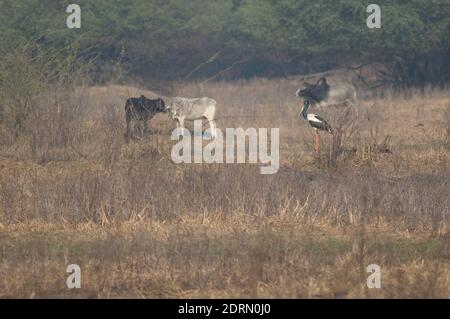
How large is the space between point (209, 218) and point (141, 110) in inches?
279

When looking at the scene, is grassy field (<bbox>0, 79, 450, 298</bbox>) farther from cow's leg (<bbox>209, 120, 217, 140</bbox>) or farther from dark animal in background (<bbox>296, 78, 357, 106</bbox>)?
dark animal in background (<bbox>296, 78, 357, 106</bbox>)

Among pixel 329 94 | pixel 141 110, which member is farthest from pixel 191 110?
pixel 329 94

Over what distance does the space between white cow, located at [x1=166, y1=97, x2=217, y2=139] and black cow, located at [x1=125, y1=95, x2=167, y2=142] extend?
227 millimetres

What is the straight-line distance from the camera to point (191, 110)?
1680 cm

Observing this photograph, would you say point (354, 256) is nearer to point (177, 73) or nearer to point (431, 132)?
point (431, 132)

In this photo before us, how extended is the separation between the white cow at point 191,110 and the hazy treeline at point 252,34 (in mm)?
7859

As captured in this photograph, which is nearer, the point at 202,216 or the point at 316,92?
the point at 202,216

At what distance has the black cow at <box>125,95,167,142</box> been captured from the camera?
49.5ft

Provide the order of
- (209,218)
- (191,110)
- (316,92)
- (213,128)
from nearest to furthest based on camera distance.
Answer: (209,218), (213,128), (191,110), (316,92)

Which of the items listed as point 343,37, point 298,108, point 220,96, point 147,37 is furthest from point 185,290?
point 147,37

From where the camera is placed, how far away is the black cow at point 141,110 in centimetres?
1509

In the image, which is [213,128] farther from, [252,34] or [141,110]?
[252,34]

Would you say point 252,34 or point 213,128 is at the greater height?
point 252,34

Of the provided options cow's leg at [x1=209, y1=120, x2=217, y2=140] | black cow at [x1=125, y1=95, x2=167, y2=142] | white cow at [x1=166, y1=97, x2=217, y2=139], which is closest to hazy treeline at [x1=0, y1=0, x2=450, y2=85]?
white cow at [x1=166, y1=97, x2=217, y2=139]
